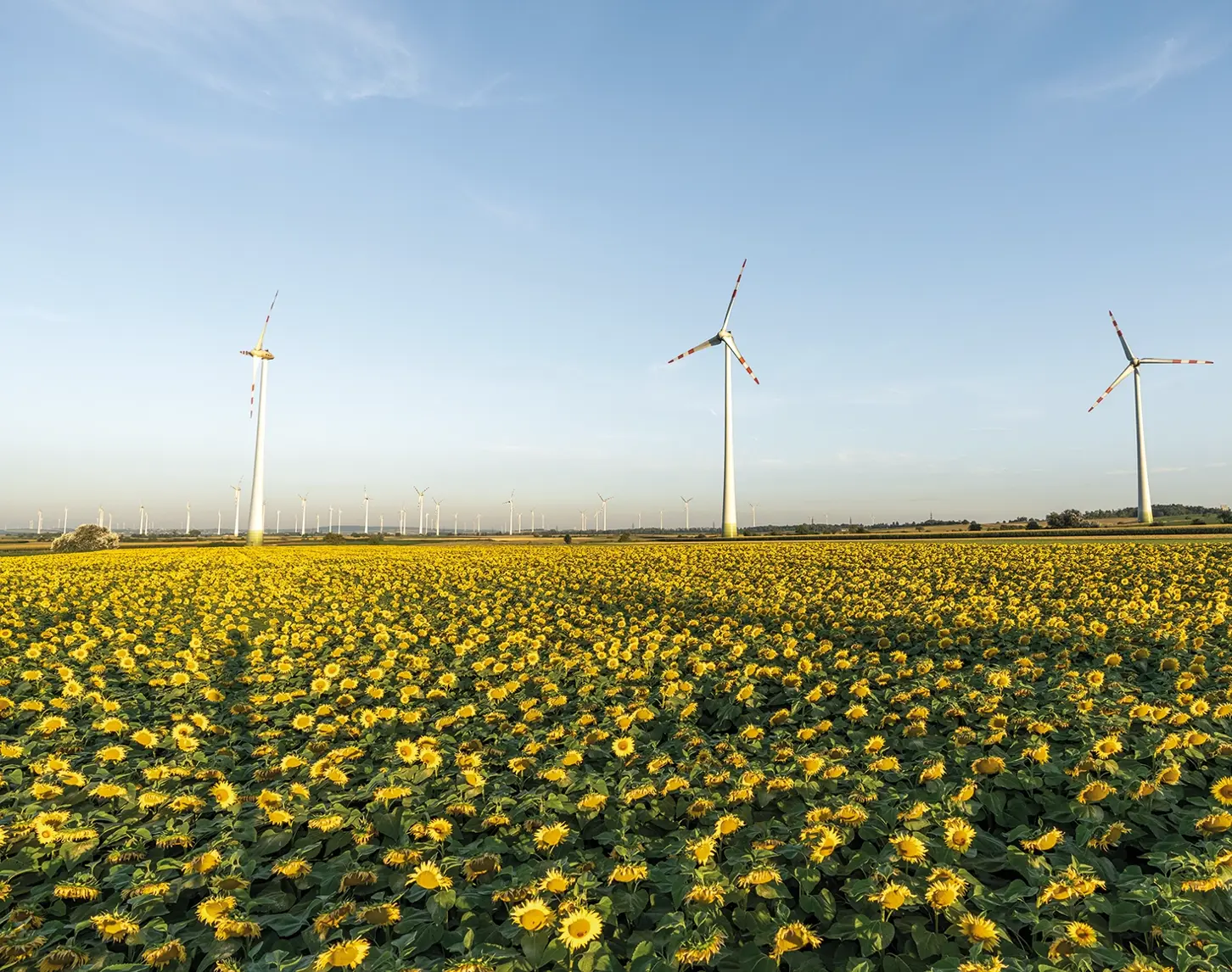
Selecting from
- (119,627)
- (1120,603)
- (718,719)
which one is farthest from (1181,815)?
(119,627)

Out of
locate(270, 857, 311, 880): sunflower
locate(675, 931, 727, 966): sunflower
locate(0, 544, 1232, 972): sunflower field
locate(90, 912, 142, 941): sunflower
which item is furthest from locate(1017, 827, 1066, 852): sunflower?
locate(90, 912, 142, 941): sunflower

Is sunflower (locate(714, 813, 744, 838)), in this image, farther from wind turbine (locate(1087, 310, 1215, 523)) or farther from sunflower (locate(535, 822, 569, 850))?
wind turbine (locate(1087, 310, 1215, 523))

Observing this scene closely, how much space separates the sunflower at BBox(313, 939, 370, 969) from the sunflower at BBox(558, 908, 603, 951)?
3.43 feet

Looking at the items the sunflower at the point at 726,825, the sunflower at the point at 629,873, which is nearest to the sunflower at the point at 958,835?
the sunflower at the point at 726,825

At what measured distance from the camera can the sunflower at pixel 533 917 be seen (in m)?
3.77

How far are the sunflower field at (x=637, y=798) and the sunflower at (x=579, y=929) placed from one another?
2cm

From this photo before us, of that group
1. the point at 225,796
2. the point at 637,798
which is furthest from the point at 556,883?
the point at 225,796

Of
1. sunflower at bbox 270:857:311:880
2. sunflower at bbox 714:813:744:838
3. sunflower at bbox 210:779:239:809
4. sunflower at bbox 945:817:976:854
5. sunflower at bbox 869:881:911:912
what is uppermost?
sunflower at bbox 945:817:976:854

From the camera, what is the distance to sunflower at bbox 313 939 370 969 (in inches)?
143

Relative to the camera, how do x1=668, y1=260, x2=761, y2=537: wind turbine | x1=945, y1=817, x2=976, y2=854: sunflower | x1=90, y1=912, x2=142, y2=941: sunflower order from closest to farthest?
1. x1=90, y1=912, x2=142, y2=941: sunflower
2. x1=945, y1=817, x2=976, y2=854: sunflower
3. x1=668, y1=260, x2=761, y2=537: wind turbine

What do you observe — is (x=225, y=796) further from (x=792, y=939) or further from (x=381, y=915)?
(x=792, y=939)

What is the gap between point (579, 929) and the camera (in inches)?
149

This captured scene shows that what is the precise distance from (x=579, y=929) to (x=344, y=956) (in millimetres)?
1235

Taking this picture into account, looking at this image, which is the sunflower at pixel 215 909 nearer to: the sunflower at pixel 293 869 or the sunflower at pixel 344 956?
the sunflower at pixel 293 869
